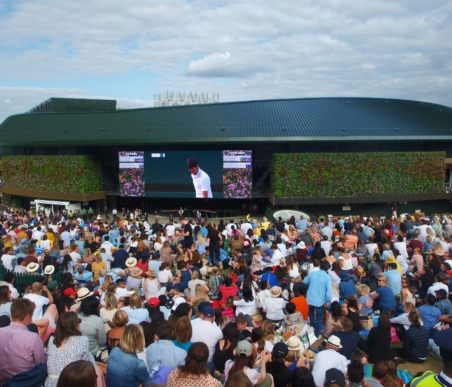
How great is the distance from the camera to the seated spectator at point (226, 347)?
6.54 metres

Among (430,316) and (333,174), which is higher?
(333,174)

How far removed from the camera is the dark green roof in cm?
3005

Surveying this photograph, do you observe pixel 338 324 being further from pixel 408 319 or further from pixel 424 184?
pixel 424 184

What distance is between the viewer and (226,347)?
661cm

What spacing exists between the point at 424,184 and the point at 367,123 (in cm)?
607

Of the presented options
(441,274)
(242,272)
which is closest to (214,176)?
(242,272)

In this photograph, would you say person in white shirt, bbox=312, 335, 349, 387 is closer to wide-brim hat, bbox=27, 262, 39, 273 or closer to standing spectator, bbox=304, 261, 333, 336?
standing spectator, bbox=304, 261, 333, 336

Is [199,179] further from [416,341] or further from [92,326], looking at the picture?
[92,326]

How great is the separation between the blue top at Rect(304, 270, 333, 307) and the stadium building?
2013cm

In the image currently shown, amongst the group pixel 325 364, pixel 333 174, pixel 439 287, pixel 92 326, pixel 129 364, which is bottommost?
pixel 325 364

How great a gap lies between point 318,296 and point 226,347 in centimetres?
329

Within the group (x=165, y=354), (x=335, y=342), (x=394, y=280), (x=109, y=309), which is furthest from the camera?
(x=394, y=280)

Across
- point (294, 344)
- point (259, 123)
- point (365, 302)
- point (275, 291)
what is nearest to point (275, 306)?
point (275, 291)

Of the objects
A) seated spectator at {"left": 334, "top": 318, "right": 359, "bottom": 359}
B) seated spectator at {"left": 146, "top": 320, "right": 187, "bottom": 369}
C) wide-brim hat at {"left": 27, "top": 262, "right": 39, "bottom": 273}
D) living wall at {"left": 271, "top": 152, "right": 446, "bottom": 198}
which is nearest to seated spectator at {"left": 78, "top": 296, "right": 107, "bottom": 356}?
seated spectator at {"left": 146, "top": 320, "right": 187, "bottom": 369}
